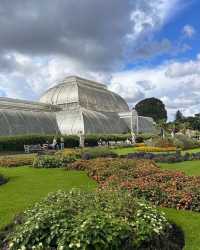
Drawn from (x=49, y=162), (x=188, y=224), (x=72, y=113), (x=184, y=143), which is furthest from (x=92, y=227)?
(x=72, y=113)

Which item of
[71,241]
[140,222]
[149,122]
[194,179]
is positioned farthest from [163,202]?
[149,122]

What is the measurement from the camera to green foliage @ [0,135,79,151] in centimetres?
3450

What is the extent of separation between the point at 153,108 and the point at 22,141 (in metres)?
87.3

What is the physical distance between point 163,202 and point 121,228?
3.83 meters

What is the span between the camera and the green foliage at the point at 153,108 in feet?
391

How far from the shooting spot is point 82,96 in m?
77.2

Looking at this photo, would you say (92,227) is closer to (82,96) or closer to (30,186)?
(30,186)

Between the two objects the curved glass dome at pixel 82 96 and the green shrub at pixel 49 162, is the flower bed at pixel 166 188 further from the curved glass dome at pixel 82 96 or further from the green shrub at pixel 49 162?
the curved glass dome at pixel 82 96

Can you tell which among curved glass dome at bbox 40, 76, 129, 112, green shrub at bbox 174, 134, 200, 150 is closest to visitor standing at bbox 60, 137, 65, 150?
green shrub at bbox 174, 134, 200, 150

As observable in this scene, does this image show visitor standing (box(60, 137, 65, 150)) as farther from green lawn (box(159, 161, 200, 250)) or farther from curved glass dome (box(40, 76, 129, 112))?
curved glass dome (box(40, 76, 129, 112))

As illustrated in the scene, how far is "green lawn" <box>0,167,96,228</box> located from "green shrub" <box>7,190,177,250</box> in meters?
1.94

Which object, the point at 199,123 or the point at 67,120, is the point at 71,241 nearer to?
the point at 67,120

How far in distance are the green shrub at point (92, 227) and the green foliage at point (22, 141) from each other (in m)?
29.1

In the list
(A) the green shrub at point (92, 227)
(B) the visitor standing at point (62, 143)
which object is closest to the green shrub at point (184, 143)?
(B) the visitor standing at point (62, 143)
